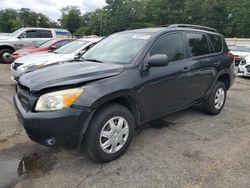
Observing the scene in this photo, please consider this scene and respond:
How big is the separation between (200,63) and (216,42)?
1018mm

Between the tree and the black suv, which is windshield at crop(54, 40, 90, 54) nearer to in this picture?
the black suv

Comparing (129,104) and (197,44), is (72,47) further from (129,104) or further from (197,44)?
(129,104)

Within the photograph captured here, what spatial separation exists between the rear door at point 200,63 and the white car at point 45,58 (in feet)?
9.24

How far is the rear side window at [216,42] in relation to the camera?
17.3 ft

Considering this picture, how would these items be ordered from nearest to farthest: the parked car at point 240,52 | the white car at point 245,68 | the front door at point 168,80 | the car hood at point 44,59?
the front door at point 168,80
the car hood at point 44,59
the white car at point 245,68
the parked car at point 240,52

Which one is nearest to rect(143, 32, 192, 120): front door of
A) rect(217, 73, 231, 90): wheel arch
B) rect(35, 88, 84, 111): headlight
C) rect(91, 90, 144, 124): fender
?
rect(91, 90, 144, 124): fender

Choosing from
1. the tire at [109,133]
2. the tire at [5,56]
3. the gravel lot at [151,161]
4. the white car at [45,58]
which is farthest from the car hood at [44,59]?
the tire at [5,56]

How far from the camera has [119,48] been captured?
4.09 meters

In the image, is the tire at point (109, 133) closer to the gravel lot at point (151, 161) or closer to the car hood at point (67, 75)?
the gravel lot at point (151, 161)

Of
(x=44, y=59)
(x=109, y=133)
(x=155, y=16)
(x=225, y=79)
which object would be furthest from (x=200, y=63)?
(x=155, y=16)

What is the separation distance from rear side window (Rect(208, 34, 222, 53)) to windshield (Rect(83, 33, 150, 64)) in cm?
185

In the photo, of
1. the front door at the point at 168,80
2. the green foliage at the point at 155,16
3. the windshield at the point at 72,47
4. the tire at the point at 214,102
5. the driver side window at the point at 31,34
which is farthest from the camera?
the green foliage at the point at 155,16

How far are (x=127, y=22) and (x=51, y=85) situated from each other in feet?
211

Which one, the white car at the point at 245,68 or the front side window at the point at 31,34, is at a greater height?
the front side window at the point at 31,34
